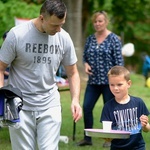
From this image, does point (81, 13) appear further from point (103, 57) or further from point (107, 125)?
point (107, 125)

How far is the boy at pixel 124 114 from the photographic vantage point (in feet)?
19.5

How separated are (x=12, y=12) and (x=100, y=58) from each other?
111 inches

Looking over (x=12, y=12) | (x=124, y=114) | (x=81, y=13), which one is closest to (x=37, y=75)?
(x=124, y=114)

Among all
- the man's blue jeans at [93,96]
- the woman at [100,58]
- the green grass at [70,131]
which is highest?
the woman at [100,58]

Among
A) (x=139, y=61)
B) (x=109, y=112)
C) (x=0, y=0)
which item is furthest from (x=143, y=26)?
(x=109, y=112)

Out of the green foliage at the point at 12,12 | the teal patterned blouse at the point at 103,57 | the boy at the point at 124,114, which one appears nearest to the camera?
the boy at the point at 124,114

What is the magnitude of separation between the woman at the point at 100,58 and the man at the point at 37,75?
11.1 ft

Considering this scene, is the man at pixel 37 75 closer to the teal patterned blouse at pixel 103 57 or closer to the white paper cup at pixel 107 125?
the white paper cup at pixel 107 125

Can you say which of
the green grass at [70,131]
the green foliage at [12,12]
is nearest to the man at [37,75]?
the green grass at [70,131]

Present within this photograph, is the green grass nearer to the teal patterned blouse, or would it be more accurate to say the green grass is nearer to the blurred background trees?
the teal patterned blouse

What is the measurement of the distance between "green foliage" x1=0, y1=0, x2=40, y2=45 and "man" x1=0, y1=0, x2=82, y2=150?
559 centimetres

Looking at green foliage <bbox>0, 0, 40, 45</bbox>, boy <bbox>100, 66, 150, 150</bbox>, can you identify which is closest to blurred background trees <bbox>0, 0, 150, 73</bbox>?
green foliage <bbox>0, 0, 40, 45</bbox>

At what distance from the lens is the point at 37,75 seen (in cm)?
568

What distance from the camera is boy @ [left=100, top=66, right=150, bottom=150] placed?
5.95 meters
